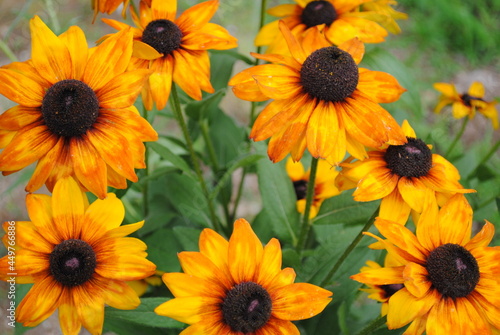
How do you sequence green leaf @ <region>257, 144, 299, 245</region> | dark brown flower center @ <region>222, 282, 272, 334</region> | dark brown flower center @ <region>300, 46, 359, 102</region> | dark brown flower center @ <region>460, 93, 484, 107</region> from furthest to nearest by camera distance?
1. dark brown flower center @ <region>460, 93, 484, 107</region>
2. green leaf @ <region>257, 144, 299, 245</region>
3. dark brown flower center @ <region>300, 46, 359, 102</region>
4. dark brown flower center @ <region>222, 282, 272, 334</region>

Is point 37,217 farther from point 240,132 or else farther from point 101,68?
point 240,132

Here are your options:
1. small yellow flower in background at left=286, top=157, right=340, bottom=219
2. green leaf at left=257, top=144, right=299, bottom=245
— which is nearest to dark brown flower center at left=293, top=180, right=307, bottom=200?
small yellow flower in background at left=286, top=157, right=340, bottom=219

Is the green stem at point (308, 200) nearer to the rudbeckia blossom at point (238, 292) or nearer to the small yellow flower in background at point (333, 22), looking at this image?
the rudbeckia blossom at point (238, 292)

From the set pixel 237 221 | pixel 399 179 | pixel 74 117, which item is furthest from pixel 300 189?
pixel 74 117

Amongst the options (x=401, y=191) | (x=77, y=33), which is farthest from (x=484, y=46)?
(x=77, y=33)

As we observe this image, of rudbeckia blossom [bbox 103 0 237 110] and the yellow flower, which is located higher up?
rudbeckia blossom [bbox 103 0 237 110]

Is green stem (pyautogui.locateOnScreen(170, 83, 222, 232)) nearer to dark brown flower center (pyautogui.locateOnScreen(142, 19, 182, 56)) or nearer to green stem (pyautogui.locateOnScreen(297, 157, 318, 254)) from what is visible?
dark brown flower center (pyautogui.locateOnScreen(142, 19, 182, 56))

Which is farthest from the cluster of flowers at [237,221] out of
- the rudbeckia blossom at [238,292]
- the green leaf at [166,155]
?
the green leaf at [166,155]
